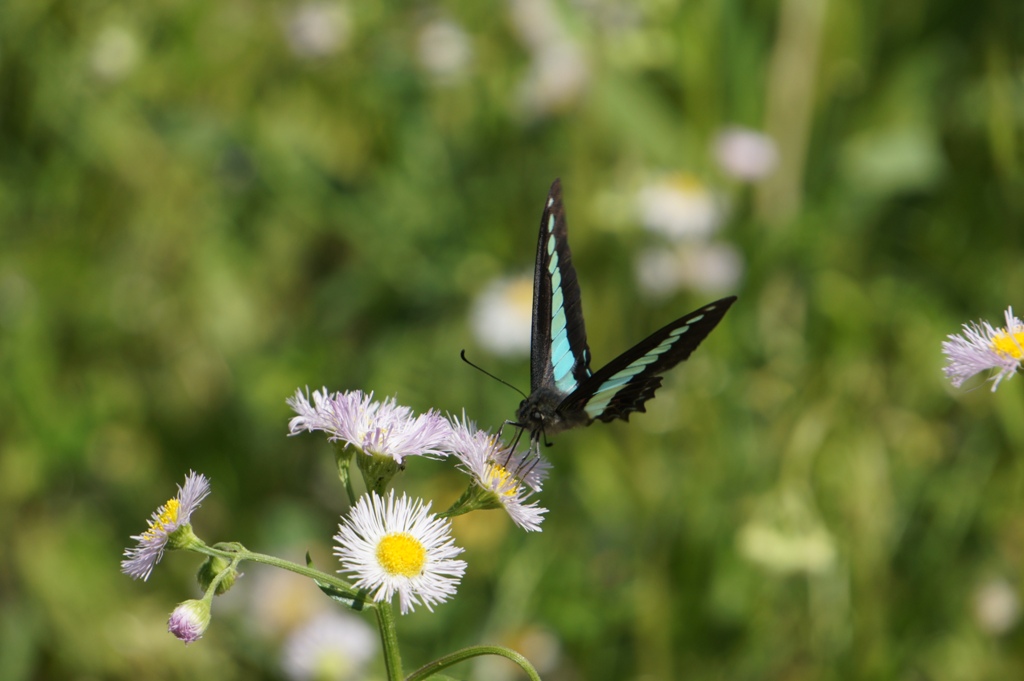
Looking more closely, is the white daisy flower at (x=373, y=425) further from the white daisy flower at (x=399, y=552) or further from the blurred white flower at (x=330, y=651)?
the blurred white flower at (x=330, y=651)

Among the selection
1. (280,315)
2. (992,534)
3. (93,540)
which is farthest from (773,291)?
(93,540)

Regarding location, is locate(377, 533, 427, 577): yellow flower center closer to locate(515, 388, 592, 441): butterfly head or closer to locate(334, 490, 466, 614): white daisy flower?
locate(334, 490, 466, 614): white daisy flower

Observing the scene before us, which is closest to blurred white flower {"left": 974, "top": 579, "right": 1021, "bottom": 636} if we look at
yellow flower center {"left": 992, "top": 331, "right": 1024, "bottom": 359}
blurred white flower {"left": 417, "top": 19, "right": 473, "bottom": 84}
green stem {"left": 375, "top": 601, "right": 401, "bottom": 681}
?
yellow flower center {"left": 992, "top": 331, "right": 1024, "bottom": 359}

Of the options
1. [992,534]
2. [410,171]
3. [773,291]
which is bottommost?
[992,534]

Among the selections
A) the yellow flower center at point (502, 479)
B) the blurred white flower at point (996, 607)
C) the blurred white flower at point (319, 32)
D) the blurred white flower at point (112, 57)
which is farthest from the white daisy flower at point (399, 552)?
the blurred white flower at point (319, 32)

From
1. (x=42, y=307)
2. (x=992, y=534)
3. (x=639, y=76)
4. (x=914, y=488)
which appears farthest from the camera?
(x=639, y=76)

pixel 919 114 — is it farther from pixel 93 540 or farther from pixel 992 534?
pixel 93 540
